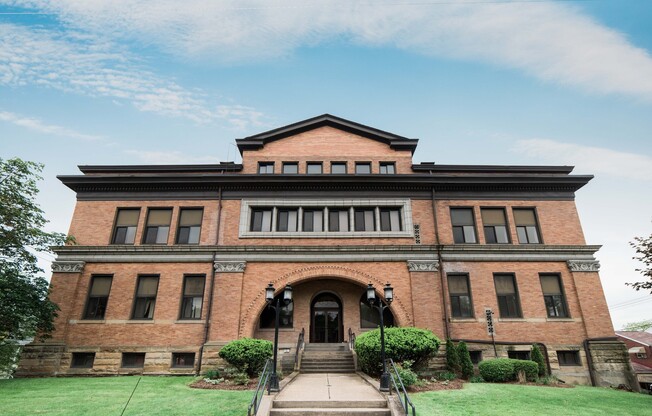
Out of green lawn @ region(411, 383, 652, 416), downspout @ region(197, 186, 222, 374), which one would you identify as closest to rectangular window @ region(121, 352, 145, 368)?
downspout @ region(197, 186, 222, 374)

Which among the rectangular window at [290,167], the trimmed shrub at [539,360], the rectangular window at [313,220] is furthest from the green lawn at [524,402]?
the rectangular window at [290,167]

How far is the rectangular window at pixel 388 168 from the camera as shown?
2256 centimetres

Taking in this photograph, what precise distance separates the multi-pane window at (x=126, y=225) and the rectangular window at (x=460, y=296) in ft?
59.0

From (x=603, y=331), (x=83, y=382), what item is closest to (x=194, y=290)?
(x=83, y=382)

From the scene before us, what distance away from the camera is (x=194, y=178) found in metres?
20.7

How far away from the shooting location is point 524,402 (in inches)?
460

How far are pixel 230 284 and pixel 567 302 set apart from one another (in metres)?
17.9

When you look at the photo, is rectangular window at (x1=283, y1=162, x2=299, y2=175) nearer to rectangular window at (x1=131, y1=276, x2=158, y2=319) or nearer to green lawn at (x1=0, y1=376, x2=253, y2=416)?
rectangular window at (x1=131, y1=276, x2=158, y2=319)

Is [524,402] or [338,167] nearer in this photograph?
[524,402]

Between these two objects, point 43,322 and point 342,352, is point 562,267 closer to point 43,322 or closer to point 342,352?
point 342,352

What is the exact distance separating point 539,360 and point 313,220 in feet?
42.9

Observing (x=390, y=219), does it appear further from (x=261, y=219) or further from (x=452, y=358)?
(x=452, y=358)

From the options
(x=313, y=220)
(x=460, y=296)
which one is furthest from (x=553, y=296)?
(x=313, y=220)

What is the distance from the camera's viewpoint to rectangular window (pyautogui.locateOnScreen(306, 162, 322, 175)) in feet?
74.0
